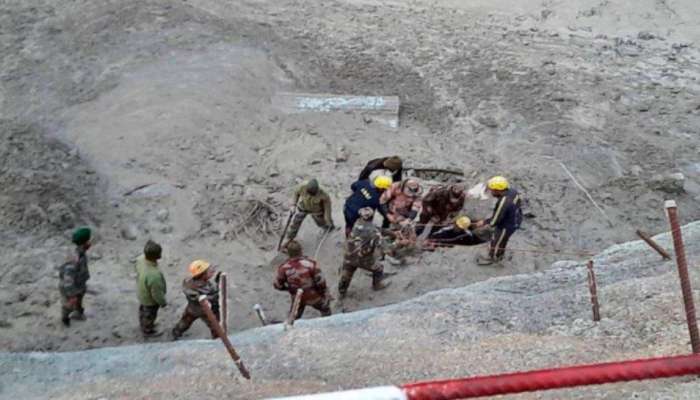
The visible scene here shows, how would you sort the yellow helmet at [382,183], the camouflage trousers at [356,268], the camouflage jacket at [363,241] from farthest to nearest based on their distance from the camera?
the yellow helmet at [382,183] → the camouflage trousers at [356,268] → the camouflage jacket at [363,241]

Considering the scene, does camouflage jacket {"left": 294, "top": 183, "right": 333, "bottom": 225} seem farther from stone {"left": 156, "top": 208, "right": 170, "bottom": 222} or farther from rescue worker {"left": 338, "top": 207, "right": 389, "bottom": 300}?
stone {"left": 156, "top": 208, "right": 170, "bottom": 222}

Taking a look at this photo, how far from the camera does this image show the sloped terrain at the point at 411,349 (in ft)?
16.4

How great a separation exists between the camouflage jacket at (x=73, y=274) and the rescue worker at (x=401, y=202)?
3.47 metres

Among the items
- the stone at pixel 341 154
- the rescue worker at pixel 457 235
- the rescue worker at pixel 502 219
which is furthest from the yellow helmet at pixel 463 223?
the stone at pixel 341 154

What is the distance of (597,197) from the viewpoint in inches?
418

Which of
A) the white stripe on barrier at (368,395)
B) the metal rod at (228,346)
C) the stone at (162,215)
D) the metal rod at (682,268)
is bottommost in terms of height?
the stone at (162,215)

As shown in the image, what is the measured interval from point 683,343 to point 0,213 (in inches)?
317

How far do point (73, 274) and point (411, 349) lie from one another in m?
3.81

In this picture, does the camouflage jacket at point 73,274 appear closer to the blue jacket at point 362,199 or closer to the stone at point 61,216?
the stone at point 61,216

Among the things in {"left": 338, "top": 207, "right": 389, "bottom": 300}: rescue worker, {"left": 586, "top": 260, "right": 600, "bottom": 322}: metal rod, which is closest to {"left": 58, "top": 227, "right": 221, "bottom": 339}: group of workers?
{"left": 338, "top": 207, "right": 389, "bottom": 300}: rescue worker

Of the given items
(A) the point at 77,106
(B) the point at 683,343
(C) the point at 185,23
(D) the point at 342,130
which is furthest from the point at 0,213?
(B) the point at 683,343

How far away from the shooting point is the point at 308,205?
936 centimetres

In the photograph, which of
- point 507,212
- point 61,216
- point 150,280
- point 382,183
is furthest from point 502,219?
point 61,216

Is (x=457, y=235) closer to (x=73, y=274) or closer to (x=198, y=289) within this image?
(x=198, y=289)
